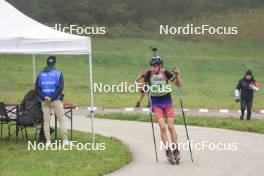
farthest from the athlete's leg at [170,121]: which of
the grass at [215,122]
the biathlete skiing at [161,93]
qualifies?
the grass at [215,122]

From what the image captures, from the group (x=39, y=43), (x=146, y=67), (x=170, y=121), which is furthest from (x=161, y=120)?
(x=146, y=67)

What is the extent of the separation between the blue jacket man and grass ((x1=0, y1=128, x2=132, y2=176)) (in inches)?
32.9

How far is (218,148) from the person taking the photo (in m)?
14.1

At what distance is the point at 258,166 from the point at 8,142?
5532mm

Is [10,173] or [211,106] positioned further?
[211,106]

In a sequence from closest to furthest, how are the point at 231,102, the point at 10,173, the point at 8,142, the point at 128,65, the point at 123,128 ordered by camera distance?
the point at 10,173
the point at 8,142
the point at 123,128
the point at 231,102
the point at 128,65

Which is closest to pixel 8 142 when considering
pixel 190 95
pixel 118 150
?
pixel 118 150

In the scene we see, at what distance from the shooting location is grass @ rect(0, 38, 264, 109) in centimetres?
2992

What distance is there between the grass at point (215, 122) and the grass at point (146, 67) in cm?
509

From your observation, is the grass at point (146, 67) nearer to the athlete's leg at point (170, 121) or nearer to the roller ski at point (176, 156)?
the athlete's leg at point (170, 121)

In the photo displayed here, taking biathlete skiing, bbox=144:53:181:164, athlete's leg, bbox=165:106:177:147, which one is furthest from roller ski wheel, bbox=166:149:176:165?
athlete's leg, bbox=165:106:177:147

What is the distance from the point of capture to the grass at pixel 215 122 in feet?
58.5

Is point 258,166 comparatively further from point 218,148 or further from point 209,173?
point 218,148

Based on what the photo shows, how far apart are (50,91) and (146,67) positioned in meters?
30.6
